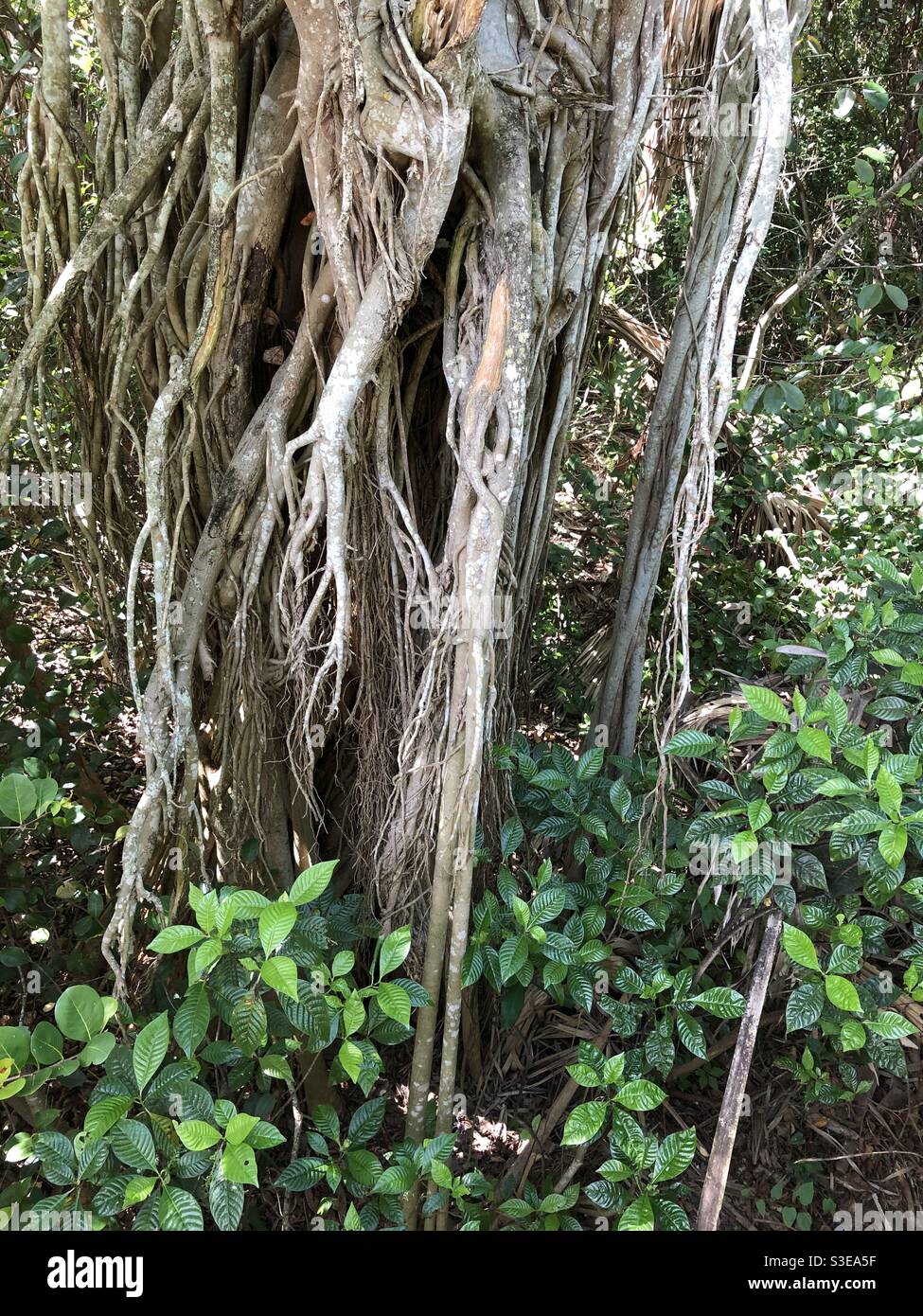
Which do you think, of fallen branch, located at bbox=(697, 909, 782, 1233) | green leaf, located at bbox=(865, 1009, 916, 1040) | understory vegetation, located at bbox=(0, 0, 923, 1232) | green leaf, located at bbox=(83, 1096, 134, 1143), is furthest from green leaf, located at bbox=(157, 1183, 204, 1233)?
green leaf, located at bbox=(865, 1009, 916, 1040)

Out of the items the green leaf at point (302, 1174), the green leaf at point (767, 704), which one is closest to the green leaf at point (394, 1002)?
the green leaf at point (302, 1174)

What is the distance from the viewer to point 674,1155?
1490 millimetres

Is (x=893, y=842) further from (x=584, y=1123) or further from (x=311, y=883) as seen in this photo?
(x=311, y=883)

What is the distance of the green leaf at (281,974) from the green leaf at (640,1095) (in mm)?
580

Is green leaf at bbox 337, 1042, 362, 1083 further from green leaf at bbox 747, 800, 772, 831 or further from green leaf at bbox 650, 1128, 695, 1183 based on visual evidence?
green leaf at bbox 747, 800, 772, 831

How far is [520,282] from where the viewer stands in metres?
1.59

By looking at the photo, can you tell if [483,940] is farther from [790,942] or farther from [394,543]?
[394,543]

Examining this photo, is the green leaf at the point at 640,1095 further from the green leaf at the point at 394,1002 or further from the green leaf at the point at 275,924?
the green leaf at the point at 275,924

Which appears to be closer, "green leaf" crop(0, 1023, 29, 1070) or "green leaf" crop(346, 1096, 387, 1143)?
"green leaf" crop(0, 1023, 29, 1070)

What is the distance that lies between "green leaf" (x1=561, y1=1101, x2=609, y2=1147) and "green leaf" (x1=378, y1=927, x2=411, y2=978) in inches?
14.7

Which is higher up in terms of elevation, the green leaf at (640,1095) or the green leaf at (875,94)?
the green leaf at (875,94)

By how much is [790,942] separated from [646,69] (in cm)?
158

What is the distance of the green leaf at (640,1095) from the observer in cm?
148

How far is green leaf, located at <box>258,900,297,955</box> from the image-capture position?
129 centimetres
